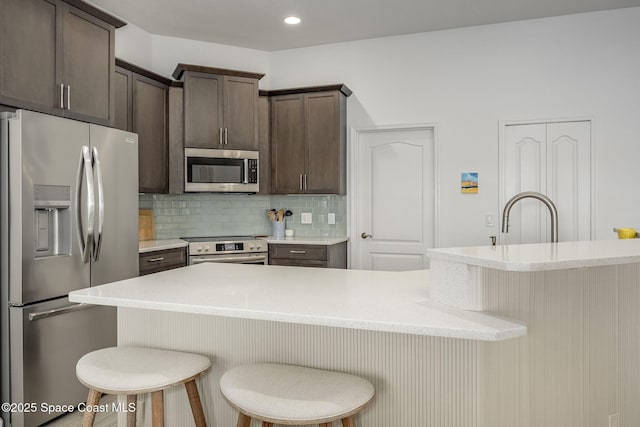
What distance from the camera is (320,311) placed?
4.75ft

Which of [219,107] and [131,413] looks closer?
A: [131,413]

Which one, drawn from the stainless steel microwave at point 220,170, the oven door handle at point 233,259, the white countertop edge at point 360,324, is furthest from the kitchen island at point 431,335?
the stainless steel microwave at point 220,170

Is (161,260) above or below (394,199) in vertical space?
below

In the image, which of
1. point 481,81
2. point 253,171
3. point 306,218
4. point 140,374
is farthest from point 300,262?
point 140,374

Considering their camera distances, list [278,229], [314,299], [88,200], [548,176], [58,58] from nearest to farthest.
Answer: [314,299], [88,200], [58,58], [548,176], [278,229]

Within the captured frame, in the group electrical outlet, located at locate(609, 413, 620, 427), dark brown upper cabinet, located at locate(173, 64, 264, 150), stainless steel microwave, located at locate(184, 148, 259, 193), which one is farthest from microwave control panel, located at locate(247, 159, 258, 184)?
electrical outlet, located at locate(609, 413, 620, 427)

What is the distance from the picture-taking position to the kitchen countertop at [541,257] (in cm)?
133

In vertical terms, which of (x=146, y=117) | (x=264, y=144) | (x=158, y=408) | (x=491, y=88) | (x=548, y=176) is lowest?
(x=158, y=408)

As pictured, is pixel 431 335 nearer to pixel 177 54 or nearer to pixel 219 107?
pixel 219 107

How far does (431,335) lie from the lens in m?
1.36

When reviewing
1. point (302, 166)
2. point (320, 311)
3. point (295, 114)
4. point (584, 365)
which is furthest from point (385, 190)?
point (320, 311)

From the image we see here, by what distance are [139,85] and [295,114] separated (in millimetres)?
1423

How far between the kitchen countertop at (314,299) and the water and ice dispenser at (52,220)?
90 cm

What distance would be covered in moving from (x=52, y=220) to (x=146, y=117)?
159 cm
